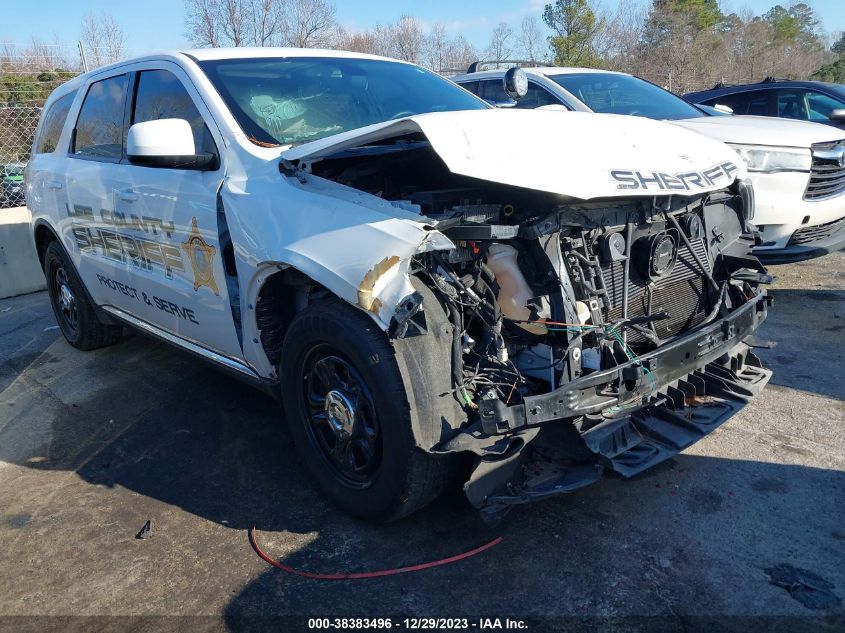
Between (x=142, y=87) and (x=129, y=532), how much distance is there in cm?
255

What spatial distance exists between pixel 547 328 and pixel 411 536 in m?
1.08

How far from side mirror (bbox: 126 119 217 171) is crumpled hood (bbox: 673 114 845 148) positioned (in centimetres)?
393

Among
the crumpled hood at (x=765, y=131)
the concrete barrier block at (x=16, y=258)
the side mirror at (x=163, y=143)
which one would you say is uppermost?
the side mirror at (x=163, y=143)

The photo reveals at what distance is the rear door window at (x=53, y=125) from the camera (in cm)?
511

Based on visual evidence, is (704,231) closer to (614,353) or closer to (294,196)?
(614,353)

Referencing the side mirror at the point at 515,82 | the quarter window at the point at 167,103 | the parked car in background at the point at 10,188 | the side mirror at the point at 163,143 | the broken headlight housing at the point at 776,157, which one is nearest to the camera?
the side mirror at the point at 163,143

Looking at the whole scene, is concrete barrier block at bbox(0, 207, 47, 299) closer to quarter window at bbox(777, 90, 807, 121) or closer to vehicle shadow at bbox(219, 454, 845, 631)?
vehicle shadow at bbox(219, 454, 845, 631)

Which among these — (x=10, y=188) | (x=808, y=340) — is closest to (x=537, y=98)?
(x=808, y=340)

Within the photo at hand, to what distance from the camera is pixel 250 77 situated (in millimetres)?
3646

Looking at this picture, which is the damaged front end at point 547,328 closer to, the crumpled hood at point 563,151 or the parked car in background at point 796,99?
the crumpled hood at point 563,151

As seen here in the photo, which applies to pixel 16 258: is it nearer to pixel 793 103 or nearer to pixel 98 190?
pixel 98 190

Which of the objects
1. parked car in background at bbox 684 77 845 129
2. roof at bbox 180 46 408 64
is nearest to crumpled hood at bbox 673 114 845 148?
roof at bbox 180 46 408 64

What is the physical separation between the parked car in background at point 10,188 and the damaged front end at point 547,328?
7.65 meters

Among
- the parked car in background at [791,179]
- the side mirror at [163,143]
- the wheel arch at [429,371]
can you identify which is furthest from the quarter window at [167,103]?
the parked car in background at [791,179]
